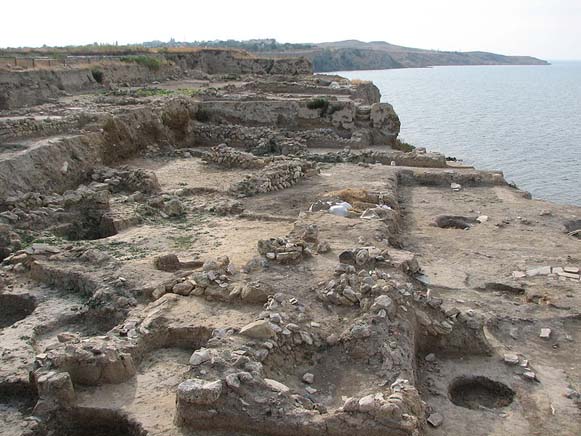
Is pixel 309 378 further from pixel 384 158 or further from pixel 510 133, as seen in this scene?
pixel 510 133

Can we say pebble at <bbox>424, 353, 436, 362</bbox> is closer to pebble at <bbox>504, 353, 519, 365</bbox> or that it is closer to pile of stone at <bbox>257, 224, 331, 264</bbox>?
pebble at <bbox>504, 353, 519, 365</bbox>

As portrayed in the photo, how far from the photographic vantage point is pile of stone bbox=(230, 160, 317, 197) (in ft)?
42.0

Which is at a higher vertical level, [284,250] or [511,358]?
[284,250]

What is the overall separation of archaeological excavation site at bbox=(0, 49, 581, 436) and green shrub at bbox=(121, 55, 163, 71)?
1380 centimetres

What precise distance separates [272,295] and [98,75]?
2052cm

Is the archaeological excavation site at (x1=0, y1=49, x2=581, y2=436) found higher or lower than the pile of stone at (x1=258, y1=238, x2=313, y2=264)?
lower

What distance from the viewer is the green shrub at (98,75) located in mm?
24578

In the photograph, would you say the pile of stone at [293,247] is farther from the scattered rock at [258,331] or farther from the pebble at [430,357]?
the pebble at [430,357]

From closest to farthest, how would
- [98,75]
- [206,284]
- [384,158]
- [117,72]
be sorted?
[206,284] → [384,158] → [98,75] → [117,72]

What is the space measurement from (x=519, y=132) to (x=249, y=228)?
33271 millimetres

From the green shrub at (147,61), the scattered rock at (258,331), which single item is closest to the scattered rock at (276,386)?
the scattered rock at (258,331)

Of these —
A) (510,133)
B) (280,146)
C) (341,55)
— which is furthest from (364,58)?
(280,146)

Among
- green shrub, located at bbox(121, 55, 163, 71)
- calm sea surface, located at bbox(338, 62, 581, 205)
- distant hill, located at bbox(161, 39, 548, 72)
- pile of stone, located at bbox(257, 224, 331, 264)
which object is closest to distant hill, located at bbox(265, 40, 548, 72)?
distant hill, located at bbox(161, 39, 548, 72)

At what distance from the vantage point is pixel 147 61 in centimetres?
2933
